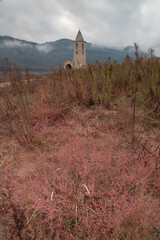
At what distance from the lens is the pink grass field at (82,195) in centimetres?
99

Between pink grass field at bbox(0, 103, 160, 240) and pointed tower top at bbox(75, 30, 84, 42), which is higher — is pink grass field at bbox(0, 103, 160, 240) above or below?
below

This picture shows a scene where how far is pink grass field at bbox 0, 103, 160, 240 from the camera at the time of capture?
→ 987 millimetres

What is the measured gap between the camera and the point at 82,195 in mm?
1158

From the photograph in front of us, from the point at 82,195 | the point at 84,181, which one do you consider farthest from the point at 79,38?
the point at 82,195

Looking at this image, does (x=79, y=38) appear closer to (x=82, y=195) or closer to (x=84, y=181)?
(x=84, y=181)

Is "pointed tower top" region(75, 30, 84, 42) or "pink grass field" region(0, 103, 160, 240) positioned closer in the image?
"pink grass field" region(0, 103, 160, 240)

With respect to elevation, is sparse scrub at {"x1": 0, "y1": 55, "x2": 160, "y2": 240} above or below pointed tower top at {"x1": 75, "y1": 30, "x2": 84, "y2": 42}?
below

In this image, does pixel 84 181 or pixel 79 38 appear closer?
pixel 84 181

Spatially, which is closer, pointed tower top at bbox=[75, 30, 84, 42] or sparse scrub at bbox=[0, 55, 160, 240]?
sparse scrub at bbox=[0, 55, 160, 240]

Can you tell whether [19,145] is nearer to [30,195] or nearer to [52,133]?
[52,133]

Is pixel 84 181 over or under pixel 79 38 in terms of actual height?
under

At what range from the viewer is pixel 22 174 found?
1.66 meters

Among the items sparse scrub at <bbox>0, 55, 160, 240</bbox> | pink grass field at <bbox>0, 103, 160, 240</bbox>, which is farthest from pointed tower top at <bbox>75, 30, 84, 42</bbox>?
pink grass field at <bbox>0, 103, 160, 240</bbox>

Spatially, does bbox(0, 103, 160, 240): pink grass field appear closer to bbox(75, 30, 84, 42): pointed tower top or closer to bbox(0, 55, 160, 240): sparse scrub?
bbox(0, 55, 160, 240): sparse scrub
